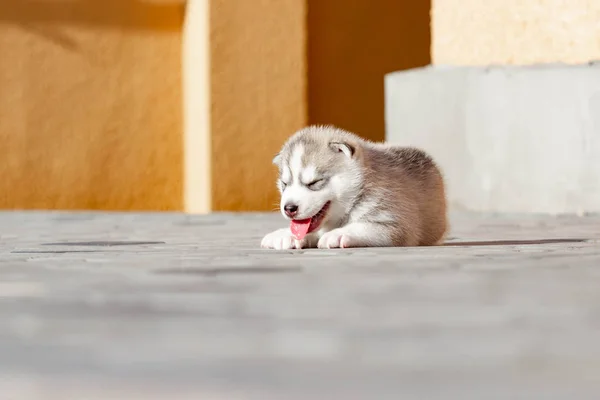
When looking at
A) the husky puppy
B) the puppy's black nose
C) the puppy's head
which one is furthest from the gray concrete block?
the puppy's black nose

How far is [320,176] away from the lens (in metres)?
3.75

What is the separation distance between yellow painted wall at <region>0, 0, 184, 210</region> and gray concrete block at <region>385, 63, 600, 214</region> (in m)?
3.16

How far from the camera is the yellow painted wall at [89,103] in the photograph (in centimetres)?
953

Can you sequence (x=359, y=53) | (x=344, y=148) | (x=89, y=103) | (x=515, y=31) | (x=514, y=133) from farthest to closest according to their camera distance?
(x=359, y=53)
(x=89, y=103)
(x=515, y=31)
(x=514, y=133)
(x=344, y=148)

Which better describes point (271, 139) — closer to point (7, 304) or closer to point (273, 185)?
point (273, 185)

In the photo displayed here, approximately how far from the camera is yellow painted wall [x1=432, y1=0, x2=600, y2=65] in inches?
253

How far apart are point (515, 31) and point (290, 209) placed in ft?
11.7

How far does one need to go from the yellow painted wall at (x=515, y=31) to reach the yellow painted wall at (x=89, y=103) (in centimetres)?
316

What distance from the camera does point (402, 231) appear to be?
12.7ft

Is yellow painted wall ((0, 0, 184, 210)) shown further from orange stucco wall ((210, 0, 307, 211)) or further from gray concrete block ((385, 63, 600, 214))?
gray concrete block ((385, 63, 600, 214))

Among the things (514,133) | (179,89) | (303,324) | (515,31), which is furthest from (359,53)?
(303,324)

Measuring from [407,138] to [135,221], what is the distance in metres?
2.01

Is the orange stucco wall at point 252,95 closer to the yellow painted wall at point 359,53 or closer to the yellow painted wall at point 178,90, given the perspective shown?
the yellow painted wall at point 178,90

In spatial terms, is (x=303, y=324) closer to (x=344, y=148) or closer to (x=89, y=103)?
(x=344, y=148)
